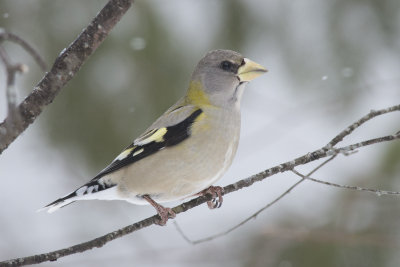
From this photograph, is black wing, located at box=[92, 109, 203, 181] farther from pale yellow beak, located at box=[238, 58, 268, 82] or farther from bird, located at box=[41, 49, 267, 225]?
pale yellow beak, located at box=[238, 58, 268, 82]

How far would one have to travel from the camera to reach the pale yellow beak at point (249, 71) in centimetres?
438

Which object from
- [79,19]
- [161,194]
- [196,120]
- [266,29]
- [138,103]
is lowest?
[161,194]

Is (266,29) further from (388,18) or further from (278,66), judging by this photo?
(388,18)

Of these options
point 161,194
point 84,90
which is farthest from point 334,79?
point 161,194

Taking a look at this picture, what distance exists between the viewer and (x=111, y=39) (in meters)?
7.00

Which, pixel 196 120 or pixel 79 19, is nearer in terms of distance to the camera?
pixel 196 120

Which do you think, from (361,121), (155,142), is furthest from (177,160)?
(361,121)

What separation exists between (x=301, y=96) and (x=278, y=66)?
585mm

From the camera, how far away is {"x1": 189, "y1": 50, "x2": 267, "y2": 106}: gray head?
4531 mm

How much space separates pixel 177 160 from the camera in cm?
405

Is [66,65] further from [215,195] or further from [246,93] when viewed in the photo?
[246,93]

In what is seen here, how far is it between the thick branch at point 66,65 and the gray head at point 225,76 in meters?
1.88

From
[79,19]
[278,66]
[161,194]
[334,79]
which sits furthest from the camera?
[278,66]

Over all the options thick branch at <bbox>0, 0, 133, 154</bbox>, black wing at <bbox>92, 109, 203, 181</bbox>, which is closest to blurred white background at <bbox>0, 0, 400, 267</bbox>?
black wing at <bbox>92, 109, 203, 181</bbox>
